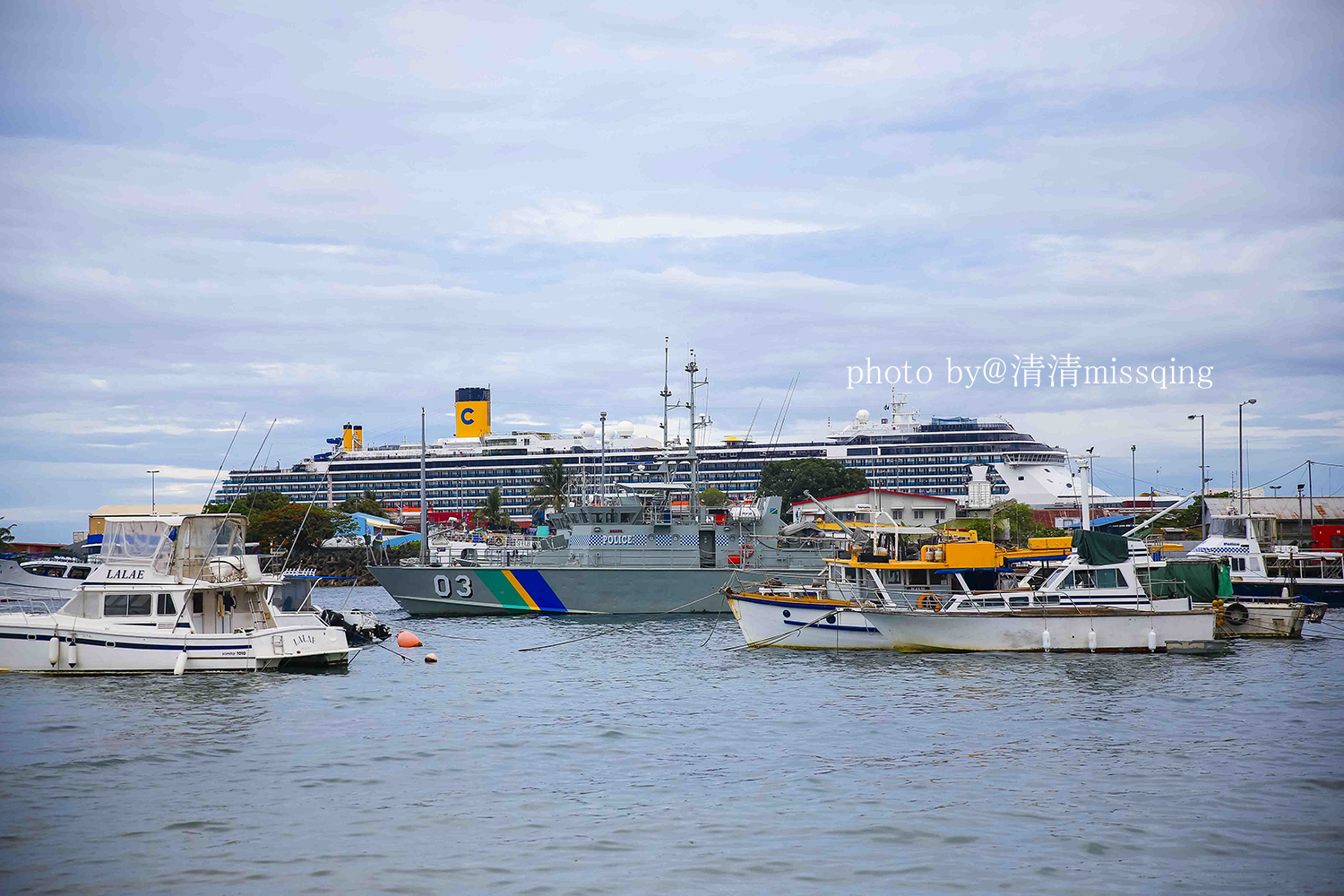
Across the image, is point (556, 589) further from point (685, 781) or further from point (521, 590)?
point (685, 781)

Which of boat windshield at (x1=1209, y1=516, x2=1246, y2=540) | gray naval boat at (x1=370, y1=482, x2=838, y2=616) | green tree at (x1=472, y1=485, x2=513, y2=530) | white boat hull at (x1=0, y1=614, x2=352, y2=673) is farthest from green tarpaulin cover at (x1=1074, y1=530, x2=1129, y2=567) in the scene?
green tree at (x1=472, y1=485, x2=513, y2=530)

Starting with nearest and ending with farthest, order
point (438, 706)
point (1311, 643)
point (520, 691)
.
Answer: point (438, 706) → point (520, 691) → point (1311, 643)

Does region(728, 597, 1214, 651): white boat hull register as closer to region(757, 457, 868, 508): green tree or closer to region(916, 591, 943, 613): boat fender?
region(916, 591, 943, 613): boat fender

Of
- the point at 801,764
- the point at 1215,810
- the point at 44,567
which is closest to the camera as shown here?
the point at 1215,810

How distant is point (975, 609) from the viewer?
1147 inches

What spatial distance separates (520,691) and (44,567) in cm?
3902

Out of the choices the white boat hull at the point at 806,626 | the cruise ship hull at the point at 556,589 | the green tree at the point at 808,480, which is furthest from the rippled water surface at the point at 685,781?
the green tree at the point at 808,480

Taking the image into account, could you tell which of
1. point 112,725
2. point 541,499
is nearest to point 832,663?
point 112,725

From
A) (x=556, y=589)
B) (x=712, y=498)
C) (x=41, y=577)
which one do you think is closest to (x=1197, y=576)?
(x=556, y=589)

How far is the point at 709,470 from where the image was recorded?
139750 mm

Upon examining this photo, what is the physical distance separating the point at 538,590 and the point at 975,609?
2128 cm

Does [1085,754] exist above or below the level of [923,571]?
below

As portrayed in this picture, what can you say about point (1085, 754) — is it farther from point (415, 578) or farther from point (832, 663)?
point (415, 578)

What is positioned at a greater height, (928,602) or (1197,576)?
(1197,576)
